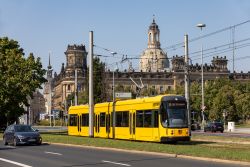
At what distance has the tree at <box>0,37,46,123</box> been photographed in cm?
6319

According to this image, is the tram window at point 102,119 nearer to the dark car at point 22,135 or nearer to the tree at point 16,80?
the dark car at point 22,135

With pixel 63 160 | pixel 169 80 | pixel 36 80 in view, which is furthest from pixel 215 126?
pixel 169 80

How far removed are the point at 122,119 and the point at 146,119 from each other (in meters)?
4.90

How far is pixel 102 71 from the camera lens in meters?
107

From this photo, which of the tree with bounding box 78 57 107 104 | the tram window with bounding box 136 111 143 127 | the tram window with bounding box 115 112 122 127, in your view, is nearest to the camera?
the tram window with bounding box 136 111 143 127

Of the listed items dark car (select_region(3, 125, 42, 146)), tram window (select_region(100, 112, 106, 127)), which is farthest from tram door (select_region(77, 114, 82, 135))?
dark car (select_region(3, 125, 42, 146))

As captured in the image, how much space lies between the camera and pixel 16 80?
208 ft

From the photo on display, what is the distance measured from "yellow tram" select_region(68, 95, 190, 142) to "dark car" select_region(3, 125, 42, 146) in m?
6.71

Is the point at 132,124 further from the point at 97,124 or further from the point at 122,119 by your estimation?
the point at 97,124

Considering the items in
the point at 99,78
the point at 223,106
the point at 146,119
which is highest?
the point at 99,78

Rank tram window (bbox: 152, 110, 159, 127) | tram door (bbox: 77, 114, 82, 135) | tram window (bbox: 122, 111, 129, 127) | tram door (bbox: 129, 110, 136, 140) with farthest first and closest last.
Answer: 1. tram door (bbox: 77, 114, 82, 135)
2. tram window (bbox: 122, 111, 129, 127)
3. tram door (bbox: 129, 110, 136, 140)
4. tram window (bbox: 152, 110, 159, 127)

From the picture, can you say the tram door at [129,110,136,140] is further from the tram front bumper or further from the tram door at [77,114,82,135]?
the tram door at [77,114,82,135]

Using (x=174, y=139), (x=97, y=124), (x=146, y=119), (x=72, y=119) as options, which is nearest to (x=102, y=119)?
(x=97, y=124)

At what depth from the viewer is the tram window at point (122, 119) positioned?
135ft
